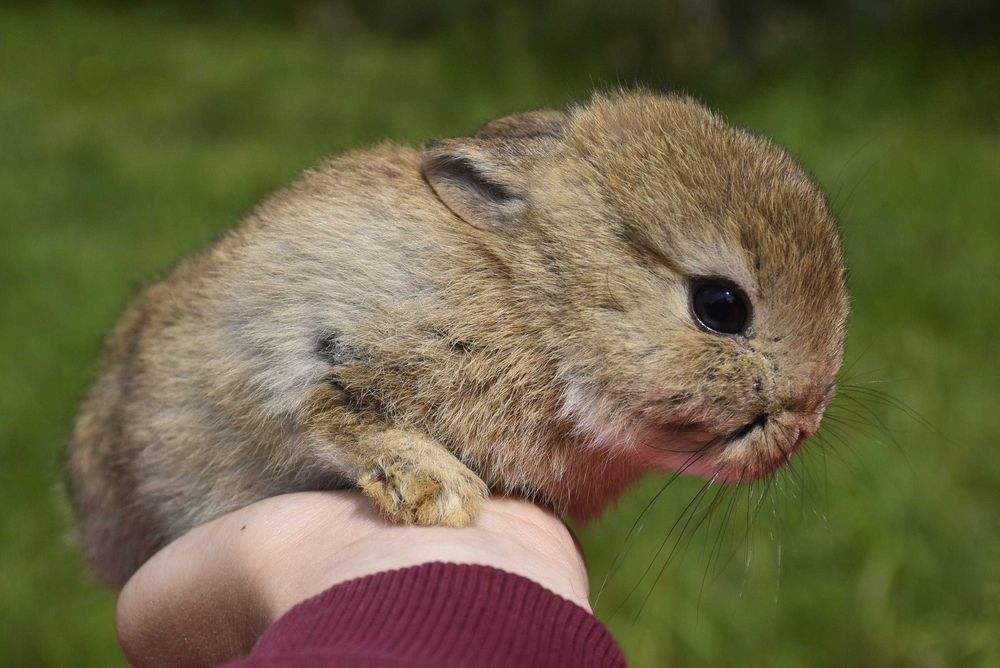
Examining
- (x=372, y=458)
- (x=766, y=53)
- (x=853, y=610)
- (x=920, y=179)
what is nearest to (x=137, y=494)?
(x=372, y=458)

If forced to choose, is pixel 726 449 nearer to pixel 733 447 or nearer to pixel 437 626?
pixel 733 447

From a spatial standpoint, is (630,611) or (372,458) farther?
(630,611)

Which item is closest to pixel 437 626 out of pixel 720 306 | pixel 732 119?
pixel 720 306

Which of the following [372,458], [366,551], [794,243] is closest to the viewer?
[366,551]

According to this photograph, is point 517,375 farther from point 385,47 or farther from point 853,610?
point 385,47

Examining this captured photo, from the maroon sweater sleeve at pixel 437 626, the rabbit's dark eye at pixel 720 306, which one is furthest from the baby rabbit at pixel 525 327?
the maroon sweater sleeve at pixel 437 626

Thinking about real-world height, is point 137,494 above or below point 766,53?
below
